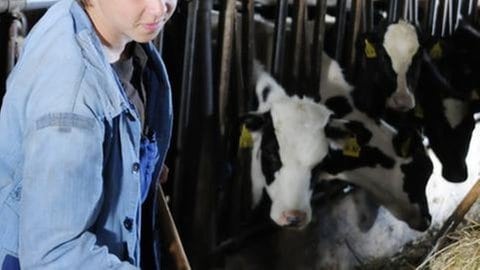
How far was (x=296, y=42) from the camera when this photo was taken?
4254 millimetres

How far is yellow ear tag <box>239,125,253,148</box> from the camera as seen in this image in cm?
364

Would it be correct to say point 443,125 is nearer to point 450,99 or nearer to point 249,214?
point 450,99

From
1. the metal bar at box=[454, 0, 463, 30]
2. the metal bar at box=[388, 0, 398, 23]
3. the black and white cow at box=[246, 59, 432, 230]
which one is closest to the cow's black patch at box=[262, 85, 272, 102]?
the black and white cow at box=[246, 59, 432, 230]

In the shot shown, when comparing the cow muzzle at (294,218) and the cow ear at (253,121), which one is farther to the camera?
the cow ear at (253,121)

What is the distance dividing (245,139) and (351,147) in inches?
20.7

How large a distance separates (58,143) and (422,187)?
333 centimetres

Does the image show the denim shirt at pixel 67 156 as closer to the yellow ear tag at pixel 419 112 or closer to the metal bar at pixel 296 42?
the metal bar at pixel 296 42

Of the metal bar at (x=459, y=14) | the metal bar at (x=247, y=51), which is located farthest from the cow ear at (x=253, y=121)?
the metal bar at (x=459, y=14)

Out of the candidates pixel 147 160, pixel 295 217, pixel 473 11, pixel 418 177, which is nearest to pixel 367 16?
pixel 418 177

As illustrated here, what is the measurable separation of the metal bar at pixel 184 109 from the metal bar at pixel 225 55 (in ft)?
0.65

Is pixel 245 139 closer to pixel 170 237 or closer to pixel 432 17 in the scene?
pixel 170 237

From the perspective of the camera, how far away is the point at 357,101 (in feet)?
15.1

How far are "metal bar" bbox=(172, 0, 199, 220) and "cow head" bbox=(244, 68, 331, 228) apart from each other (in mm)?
324

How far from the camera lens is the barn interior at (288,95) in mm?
3441
